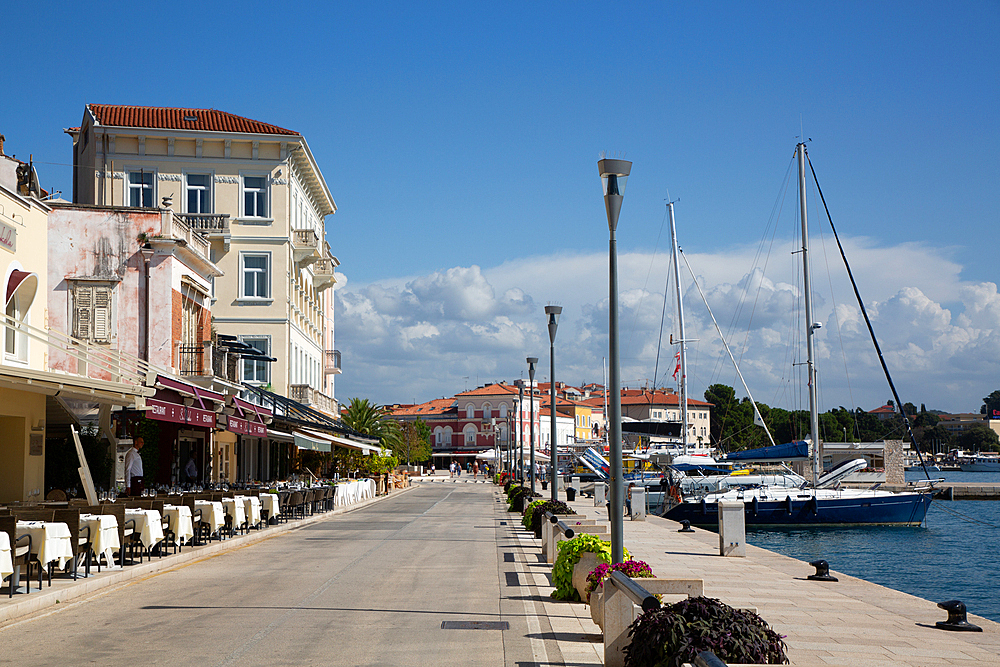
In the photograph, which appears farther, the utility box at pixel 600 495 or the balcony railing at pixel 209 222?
the balcony railing at pixel 209 222

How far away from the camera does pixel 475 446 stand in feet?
482

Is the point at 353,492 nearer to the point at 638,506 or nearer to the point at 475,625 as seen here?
the point at 638,506

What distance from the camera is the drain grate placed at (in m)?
10.8

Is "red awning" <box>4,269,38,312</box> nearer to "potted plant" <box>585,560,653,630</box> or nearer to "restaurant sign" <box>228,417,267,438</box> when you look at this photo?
"restaurant sign" <box>228,417,267,438</box>

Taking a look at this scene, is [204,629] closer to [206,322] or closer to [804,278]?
[206,322]

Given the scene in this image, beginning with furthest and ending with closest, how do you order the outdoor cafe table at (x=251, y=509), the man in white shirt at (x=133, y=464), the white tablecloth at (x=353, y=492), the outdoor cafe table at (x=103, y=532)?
the white tablecloth at (x=353, y=492) < the outdoor cafe table at (x=251, y=509) < the man in white shirt at (x=133, y=464) < the outdoor cafe table at (x=103, y=532)

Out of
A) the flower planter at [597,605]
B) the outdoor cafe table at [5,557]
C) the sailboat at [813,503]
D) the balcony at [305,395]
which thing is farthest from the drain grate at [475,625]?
the balcony at [305,395]

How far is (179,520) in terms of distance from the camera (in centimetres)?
1786

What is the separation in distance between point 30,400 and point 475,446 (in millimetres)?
126700

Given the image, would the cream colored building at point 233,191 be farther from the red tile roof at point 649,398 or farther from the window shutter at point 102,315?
the red tile roof at point 649,398

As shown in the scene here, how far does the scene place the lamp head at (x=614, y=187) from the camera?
1192 centimetres

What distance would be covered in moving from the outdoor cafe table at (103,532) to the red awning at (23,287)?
8.63 meters

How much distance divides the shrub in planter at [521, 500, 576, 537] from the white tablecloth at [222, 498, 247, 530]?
7.05 meters

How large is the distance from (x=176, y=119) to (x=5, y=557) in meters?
41.0
